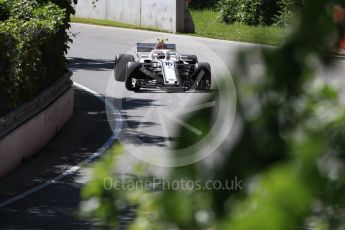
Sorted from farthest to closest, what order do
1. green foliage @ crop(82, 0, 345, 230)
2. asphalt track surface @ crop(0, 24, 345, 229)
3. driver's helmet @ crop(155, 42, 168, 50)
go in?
1. driver's helmet @ crop(155, 42, 168, 50)
2. asphalt track surface @ crop(0, 24, 345, 229)
3. green foliage @ crop(82, 0, 345, 230)

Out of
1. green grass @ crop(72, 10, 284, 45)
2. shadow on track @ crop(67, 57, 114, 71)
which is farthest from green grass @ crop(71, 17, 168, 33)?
shadow on track @ crop(67, 57, 114, 71)

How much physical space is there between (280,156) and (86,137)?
15278 mm

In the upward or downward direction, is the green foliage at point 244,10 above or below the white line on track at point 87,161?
below

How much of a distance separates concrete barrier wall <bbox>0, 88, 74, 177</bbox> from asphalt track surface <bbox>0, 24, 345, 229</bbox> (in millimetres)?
154

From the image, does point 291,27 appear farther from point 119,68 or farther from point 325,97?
point 119,68

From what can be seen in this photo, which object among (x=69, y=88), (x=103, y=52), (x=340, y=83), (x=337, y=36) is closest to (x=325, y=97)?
(x=340, y=83)

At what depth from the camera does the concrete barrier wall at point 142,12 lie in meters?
40.0

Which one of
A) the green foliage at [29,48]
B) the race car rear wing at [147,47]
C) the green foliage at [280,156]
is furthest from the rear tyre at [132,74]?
the green foliage at [280,156]

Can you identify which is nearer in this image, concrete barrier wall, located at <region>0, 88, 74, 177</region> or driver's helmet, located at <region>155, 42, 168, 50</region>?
concrete barrier wall, located at <region>0, 88, 74, 177</region>

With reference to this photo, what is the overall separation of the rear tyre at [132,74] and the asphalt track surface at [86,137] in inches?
9.3

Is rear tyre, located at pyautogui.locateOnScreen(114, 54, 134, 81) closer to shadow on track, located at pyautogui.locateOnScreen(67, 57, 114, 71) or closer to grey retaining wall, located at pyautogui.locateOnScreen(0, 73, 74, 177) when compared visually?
shadow on track, located at pyautogui.locateOnScreen(67, 57, 114, 71)

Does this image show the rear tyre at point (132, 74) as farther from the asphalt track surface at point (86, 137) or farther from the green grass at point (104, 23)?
the green grass at point (104, 23)

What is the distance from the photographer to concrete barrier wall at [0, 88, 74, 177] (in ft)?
43.4

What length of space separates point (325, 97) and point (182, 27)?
126 ft
